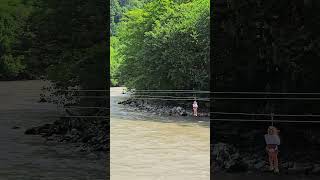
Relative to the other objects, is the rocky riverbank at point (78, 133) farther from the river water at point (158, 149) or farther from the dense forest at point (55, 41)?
the river water at point (158, 149)

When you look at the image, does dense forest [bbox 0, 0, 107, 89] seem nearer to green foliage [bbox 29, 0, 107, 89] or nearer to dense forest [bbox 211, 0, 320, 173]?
green foliage [bbox 29, 0, 107, 89]

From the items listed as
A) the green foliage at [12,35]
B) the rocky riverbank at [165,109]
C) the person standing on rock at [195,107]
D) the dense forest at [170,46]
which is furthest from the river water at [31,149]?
the rocky riverbank at [165,109]

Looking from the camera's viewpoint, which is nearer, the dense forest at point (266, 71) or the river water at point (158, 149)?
the dense forest at point (266, 71)

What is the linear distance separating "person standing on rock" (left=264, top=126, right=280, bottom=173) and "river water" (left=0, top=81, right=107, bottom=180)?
6.76 ft

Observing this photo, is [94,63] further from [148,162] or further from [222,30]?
[148,162]

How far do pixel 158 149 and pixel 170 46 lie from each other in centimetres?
935

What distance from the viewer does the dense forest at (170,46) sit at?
67.0ft

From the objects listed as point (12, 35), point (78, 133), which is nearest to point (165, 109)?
point (78, 133)

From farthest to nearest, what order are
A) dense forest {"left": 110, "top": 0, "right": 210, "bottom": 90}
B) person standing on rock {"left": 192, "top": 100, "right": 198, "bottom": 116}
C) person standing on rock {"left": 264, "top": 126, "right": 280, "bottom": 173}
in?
dense forest {"left": 110, "top": 0, "right": 210, "bottom": 90} → person standing on rock {"left": 192, "top": 100, "right": 198, "bottom": 116} → person standing on rock {"left": 264, "top": 126, "right": 280, "bottom": 173}

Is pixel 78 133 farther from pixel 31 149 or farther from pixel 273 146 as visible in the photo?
pixel 273 146

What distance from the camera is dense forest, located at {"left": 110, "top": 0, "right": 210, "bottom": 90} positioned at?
67.0ft

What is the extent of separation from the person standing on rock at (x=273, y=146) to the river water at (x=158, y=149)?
1596 millimetres

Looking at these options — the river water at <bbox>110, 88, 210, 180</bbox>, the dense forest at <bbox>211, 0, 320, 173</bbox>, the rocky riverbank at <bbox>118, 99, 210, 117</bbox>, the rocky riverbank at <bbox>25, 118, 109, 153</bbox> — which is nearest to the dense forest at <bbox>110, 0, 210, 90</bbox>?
the rocky riverbank at <bbox>118, 99, 210, 117</bbox>

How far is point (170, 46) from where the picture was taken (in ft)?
68.2
